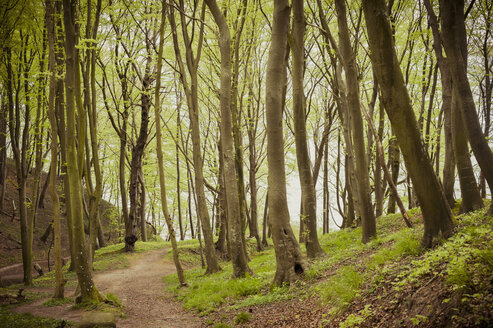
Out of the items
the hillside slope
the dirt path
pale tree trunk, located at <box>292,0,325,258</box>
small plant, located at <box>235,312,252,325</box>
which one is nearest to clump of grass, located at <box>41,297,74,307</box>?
the dirt path

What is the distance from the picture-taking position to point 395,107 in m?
4.70

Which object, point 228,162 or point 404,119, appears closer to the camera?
point 404,119

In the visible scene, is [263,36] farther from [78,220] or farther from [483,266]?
[483,266]

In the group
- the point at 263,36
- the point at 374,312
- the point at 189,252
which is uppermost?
the point at 263,36

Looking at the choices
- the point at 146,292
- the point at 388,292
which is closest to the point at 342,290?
the point at 388,292

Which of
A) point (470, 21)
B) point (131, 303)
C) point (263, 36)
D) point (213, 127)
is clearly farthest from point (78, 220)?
point (470, 21)

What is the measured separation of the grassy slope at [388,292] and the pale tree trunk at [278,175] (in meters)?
0.38

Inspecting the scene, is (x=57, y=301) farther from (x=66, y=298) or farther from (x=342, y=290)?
(x=342, y=290)

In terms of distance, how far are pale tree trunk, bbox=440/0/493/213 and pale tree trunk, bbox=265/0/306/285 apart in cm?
327

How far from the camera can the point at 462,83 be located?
5.32 m

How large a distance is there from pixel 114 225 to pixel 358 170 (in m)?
27.6

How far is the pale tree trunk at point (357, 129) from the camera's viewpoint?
345 inches

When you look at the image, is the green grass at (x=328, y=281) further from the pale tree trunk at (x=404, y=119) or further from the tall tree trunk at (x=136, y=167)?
the tall tree trunk at (x=136, y=167)

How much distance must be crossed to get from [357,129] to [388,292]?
5.87m
